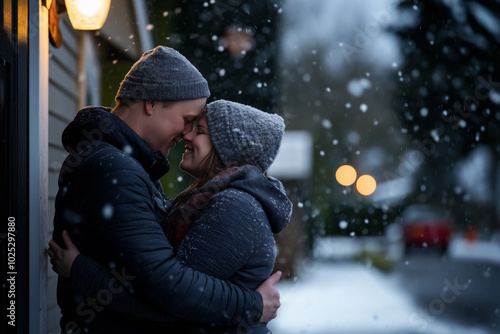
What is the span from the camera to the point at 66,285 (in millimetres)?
1599

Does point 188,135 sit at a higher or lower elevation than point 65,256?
higher

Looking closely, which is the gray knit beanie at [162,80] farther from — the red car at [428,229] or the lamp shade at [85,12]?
the red car at [428,229]

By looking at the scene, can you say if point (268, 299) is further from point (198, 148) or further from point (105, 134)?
point (105, 134)

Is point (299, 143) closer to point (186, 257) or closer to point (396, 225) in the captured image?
point (186, 257)

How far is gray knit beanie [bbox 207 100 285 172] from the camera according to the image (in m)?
1.66

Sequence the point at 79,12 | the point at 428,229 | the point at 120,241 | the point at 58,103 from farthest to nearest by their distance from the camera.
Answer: the point at 428,229 < the point at 58,103 < the point at 79,12 < the point at 120,241

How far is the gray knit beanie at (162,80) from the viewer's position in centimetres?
167

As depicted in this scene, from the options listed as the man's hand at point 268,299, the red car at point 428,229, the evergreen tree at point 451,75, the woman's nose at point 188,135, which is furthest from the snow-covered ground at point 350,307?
the woman's nose at point 188,135

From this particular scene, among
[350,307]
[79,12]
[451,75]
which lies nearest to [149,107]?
[79,12]

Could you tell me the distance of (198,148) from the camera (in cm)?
172

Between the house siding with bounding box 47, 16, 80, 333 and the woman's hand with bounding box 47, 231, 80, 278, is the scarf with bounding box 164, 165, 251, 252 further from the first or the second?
the house siding with bounding box 47, 16, 80, 333

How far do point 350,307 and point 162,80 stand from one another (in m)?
6.73

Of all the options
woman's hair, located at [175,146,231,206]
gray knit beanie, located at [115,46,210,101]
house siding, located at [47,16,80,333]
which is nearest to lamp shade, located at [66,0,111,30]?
house siding, located at [47,16,80,333]

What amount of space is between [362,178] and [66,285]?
19.6 meters
